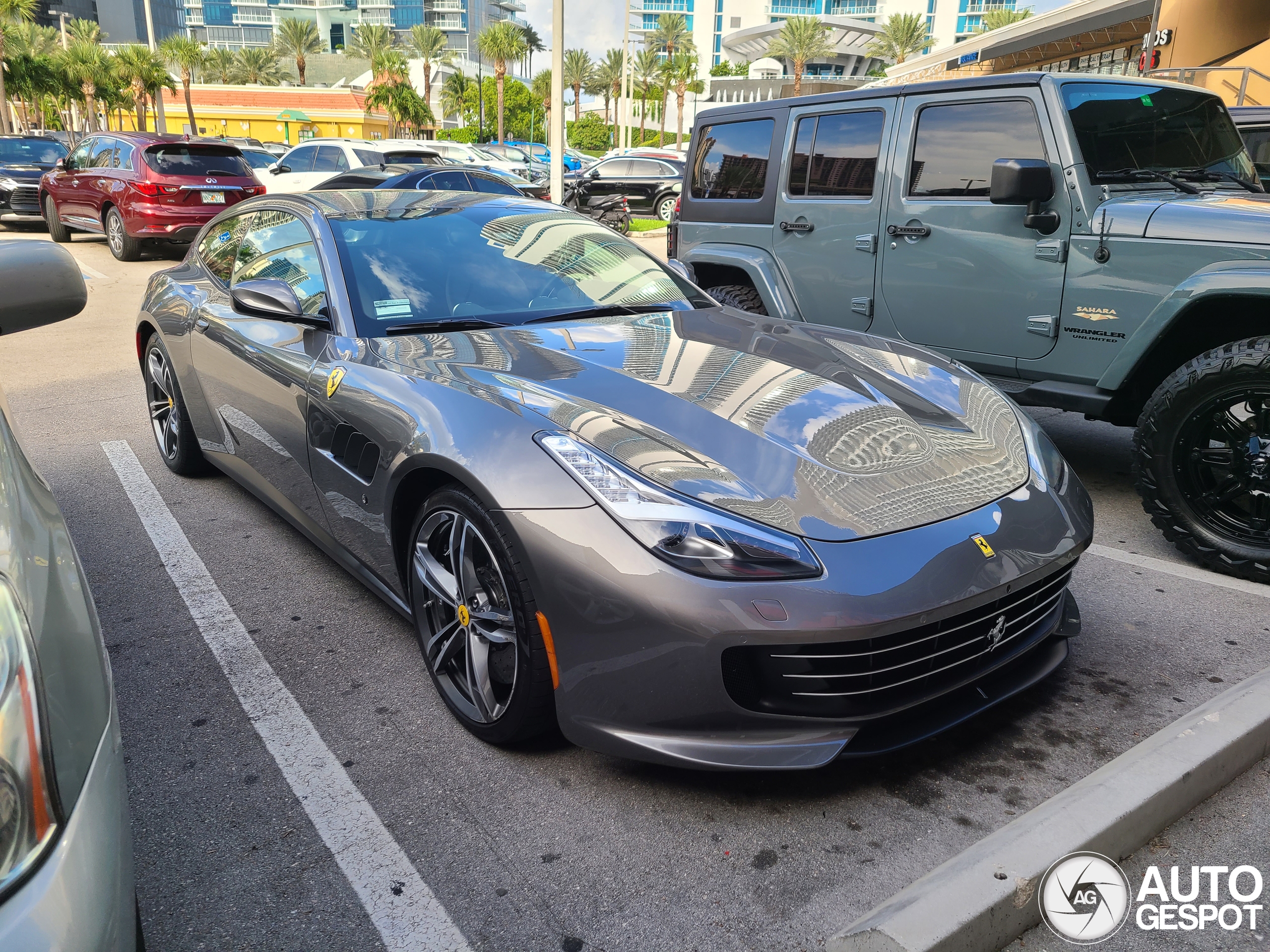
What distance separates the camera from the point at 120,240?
47.0ft

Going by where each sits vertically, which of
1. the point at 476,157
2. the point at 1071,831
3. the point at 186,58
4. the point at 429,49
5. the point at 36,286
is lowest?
the point at 1071,831

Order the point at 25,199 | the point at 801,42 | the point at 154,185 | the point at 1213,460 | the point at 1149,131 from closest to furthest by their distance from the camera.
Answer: the point at 1213,460 < the point at 1149,131 < the point at 154,185 < the point at 25,199 < the point at 801,42

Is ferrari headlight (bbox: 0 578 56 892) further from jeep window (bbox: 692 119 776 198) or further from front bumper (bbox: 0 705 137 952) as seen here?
jeep window (bbox: 692 119 776 198)

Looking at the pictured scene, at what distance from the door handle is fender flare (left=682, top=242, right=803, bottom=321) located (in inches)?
29.8

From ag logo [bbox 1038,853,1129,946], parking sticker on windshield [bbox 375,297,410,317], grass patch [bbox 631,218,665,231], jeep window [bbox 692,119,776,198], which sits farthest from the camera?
grass patch [bbox 631,218,665,231]

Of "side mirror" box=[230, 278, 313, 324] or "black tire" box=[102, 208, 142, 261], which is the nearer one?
"side mirror" box=[230, 278, 313, 324]

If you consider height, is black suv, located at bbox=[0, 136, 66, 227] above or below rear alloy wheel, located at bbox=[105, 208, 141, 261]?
above

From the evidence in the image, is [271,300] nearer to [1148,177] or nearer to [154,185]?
[1148,177]

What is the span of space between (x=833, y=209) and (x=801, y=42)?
277 feet

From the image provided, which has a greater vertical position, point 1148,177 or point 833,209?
point 1148,177

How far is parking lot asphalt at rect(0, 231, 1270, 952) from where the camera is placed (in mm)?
2074

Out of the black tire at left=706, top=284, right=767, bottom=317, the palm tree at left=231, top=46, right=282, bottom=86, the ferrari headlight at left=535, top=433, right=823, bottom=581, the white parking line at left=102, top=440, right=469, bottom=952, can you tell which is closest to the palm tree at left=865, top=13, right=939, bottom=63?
the palm tree at left=231, top=46, right=282, bottom=86

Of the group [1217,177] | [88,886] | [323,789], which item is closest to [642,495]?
[323,789]

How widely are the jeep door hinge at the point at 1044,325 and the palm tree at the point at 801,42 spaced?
78.4m
